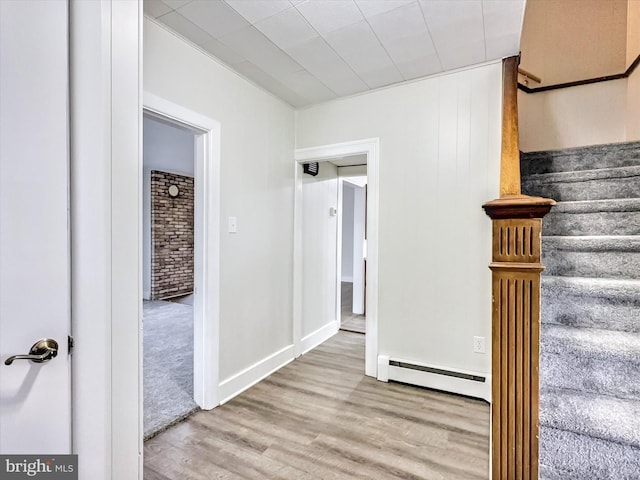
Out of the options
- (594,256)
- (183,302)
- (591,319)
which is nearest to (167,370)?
(591,319)

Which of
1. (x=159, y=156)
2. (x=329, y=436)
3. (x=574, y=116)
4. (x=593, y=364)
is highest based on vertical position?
(x=159, y=156)

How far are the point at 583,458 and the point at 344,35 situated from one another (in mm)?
2347

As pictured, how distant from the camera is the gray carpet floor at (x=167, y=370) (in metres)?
2.19

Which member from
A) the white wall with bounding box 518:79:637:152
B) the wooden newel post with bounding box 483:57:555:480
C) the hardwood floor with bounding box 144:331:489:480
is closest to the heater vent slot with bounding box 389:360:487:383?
the hardwood floor with bounding box 144:331:489:480

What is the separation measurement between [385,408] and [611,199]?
2044 mm

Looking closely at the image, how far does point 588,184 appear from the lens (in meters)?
2.22

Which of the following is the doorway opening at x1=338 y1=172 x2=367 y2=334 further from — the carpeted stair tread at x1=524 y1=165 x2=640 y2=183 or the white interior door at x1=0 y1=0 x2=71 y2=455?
the white interior door at x1=0 y1=0 x2=71 y2=455

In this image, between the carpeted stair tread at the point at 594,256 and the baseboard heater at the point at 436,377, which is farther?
the baseboard heater at the point at 436,377

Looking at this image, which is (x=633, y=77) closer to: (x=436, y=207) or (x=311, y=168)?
(x=436, y=207)

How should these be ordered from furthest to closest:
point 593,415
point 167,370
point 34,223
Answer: point 167,370, point 593,415, point 34,223

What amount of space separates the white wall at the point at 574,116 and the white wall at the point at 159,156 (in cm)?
429

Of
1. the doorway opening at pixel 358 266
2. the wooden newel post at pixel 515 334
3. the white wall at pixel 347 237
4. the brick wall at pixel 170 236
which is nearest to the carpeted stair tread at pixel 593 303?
the wooden newel post at pixel 515 334

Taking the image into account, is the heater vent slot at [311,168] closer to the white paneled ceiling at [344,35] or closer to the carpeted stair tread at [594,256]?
the white paneled ceiling at [344,35]

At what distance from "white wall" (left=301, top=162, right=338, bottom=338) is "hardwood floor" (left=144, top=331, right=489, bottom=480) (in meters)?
1.00
